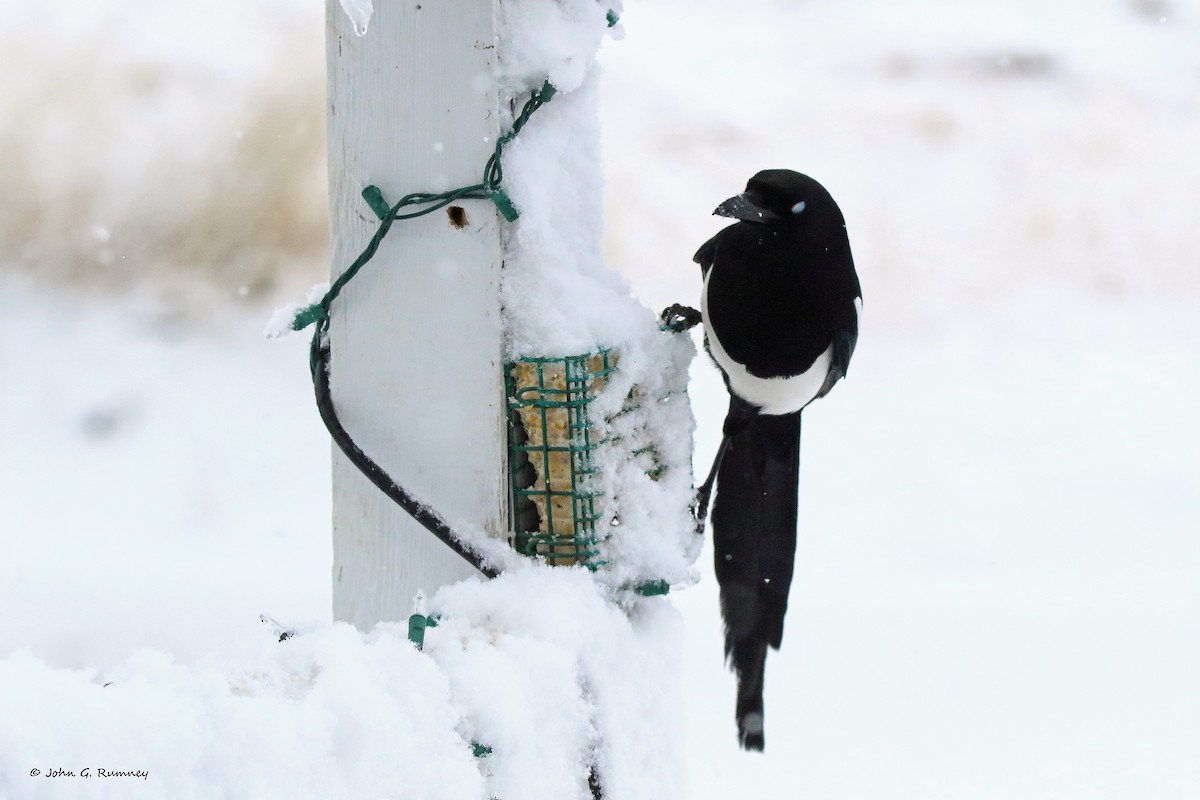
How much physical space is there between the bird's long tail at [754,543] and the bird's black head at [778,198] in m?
0.35

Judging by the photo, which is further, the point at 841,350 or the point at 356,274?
the point at 841,350

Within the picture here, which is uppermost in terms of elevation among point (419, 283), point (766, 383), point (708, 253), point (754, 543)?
point (708, 253)

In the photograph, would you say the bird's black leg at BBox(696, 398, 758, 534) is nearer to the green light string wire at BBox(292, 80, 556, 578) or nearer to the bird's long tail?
the bird's long tail

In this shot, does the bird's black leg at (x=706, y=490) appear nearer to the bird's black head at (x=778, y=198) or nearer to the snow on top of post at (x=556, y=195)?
the bird's black head at (x=778, y=198)

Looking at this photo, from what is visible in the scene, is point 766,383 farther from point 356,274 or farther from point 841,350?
point 356,274

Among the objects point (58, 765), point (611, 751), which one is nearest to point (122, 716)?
point (58, 765)

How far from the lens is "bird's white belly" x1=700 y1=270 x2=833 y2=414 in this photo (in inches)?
81.7

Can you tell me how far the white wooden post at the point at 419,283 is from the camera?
119 centimetres

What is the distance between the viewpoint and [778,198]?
1920 millimetres

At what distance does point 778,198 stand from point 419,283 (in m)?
0.84

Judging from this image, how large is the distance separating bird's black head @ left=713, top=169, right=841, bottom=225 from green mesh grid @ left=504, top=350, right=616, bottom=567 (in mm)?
653

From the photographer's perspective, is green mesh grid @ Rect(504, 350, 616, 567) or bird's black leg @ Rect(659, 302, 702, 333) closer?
green mesh grid @ Rect(504, 350, 616, 567)

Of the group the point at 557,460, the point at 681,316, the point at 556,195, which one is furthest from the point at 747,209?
the point at 557,460

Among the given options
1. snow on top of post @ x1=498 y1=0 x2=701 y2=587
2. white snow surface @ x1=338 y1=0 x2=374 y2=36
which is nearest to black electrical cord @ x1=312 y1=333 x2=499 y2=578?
snow on top of post @ x1=498 y1=0 x2=701 y2=587
